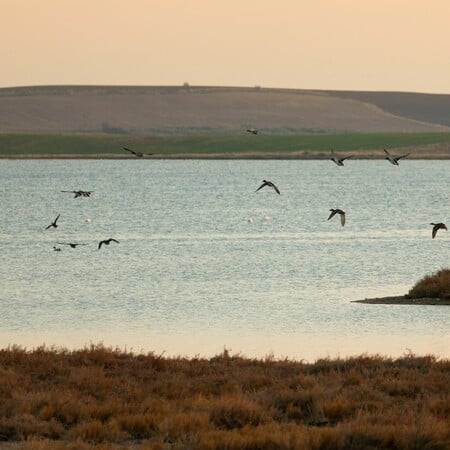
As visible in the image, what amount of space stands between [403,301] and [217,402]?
56.4ft

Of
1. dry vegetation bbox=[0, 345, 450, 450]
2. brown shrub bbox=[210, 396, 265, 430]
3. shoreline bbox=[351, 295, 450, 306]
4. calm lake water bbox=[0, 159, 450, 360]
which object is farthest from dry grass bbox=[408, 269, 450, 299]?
brown shrub bbox=[210, 396, 265, 430]

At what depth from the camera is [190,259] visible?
49.5 m

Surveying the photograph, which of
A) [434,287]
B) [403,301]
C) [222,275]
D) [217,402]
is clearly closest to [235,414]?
[217,402]

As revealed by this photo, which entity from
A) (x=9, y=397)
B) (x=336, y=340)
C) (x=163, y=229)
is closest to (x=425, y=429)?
(x=9, y=397)

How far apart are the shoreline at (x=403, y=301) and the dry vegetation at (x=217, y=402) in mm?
11555

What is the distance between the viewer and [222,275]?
141ft

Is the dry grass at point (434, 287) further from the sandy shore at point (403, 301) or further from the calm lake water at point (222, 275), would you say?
the calm lake water at point (222, 275)

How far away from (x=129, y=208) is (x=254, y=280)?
165 feet

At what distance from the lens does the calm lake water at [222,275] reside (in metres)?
27.5

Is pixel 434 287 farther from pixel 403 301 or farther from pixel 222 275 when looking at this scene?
pixel 222 275

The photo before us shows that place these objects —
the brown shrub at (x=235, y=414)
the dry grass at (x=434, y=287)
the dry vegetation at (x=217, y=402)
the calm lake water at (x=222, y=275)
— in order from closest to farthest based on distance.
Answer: the dry vegetation at (x=217, y=402) → the brown shrub at (x=235, y=414) → the calm lake water at (x=222, y=275) → the dry grass at (x=434, y=287)

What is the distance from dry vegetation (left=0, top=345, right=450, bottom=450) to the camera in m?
14.4

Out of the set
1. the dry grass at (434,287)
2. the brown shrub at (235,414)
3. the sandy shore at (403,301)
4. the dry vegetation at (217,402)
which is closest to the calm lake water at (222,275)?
the sandy shore at (403,301)

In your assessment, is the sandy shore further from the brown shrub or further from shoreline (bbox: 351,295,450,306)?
the brown shrub
